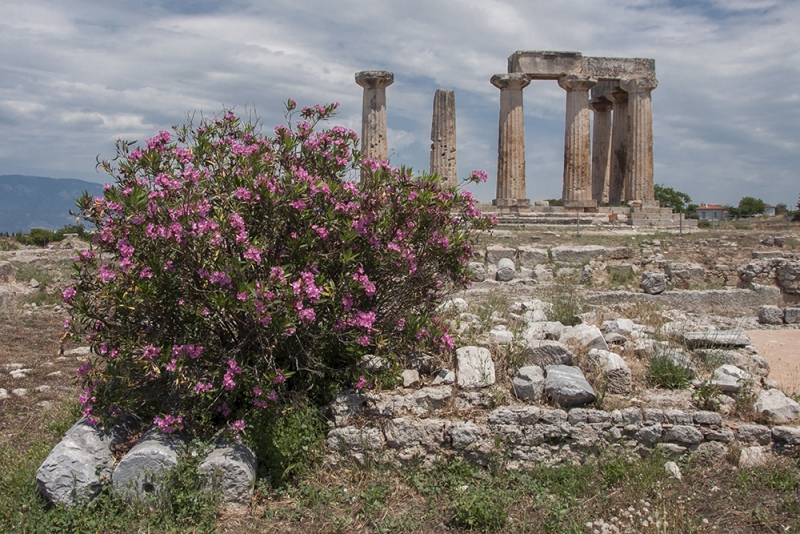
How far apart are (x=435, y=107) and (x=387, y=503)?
22187mm

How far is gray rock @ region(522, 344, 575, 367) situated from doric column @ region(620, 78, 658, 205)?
79.9ft

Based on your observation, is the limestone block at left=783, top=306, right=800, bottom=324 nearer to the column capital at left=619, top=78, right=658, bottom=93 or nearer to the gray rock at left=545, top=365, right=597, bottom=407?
the gray rock at left=545, top=365, right=597, bottom=407

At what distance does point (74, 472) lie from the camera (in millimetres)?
4465

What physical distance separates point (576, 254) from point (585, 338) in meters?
10.9

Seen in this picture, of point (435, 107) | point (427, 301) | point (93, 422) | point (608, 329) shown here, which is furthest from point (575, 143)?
point (93, 422)

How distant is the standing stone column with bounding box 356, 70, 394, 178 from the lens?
2477 centimetres

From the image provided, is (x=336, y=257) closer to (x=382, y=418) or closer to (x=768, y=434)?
(x=382, y=418)

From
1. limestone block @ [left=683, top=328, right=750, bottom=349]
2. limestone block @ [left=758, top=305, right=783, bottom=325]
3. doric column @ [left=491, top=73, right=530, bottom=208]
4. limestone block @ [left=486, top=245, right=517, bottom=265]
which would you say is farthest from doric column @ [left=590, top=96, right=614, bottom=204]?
limestone block @ [left=683, top=328, right=750, bottom=349]

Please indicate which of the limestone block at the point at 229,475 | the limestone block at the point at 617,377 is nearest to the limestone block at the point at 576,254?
the limestone block at the point at 617,377

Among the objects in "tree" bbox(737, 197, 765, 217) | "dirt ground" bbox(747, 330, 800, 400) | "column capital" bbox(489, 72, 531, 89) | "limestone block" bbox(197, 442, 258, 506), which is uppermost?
"column capital" bbox(489, 72, 531, 89)

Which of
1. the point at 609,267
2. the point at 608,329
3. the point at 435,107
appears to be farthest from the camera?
the point at 435,107

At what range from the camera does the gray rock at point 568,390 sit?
16.5 ft

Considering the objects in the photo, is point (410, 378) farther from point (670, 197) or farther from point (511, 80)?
point (670, 197)

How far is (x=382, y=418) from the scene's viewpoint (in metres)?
5.05
